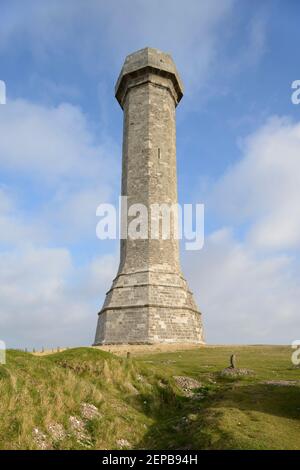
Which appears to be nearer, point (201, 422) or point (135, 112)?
point (201, 422)

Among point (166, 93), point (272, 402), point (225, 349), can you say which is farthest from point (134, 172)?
point (272, 402)

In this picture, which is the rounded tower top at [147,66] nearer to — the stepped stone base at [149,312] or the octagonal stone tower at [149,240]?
the octagonal stone tower at [149,240]

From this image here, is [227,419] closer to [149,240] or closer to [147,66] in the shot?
[149,240]

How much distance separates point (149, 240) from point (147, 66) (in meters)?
16.4

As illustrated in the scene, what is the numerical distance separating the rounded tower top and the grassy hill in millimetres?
28952

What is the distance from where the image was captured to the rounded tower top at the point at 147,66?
3909cm

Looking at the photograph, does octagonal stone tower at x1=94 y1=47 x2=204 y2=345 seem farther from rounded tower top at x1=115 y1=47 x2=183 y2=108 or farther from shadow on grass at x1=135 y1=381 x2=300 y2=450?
shadow on grass at x1=135 y1=381 x2=300 y2=450

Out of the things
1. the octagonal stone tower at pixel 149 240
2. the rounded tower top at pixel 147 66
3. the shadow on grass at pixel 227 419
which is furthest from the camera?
the rounded tower top at pixel 147 66

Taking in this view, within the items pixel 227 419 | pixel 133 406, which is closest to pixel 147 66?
pixel 133 406

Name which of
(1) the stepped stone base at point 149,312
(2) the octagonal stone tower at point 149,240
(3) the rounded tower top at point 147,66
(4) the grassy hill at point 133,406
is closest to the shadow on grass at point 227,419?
(4) the grassy hill at point 133,406

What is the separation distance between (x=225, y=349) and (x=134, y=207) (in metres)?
13.9
